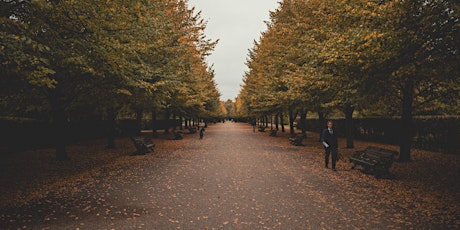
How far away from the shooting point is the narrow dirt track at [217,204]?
4805mm

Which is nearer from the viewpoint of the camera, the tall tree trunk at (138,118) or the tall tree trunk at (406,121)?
the tall tree trunk at (406,121)

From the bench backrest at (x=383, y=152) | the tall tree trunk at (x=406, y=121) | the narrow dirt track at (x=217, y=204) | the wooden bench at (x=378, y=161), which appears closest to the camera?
the narrow dirt track at (x=217, y=204)

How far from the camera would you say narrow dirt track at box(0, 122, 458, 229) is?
15.8 ft

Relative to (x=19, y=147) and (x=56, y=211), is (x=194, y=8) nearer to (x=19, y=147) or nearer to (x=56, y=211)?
(x=19, y=147)

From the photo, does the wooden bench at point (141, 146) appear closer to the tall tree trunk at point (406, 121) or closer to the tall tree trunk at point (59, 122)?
the tall tree trunk at point (59, 122)

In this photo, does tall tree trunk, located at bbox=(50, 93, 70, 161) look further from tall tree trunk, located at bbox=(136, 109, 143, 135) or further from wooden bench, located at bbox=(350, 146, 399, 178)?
wooden bench, located at bbox=(350, 146, 399, 178)

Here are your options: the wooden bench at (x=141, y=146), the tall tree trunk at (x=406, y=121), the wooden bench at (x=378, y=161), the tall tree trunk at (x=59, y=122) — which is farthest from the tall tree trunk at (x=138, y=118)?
the tall tree trunk at (x=406, y=121)

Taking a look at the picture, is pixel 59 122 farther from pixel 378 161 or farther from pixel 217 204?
pixel 378 161

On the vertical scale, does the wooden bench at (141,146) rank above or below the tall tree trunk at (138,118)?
below

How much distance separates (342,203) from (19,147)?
51.8ft

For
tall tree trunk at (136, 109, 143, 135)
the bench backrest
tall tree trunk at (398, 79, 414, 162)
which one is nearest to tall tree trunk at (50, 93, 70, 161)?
tall tree trunk at (136, 109, 143, 135)

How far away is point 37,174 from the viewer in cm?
884

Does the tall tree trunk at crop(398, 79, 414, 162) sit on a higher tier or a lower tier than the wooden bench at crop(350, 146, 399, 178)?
higher

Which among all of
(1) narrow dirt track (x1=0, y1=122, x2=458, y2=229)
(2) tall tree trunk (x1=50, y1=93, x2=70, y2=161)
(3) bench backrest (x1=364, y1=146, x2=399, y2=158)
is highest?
(2) tall tree trunk (x1=50, y1=93, x2=70, y2=161)
